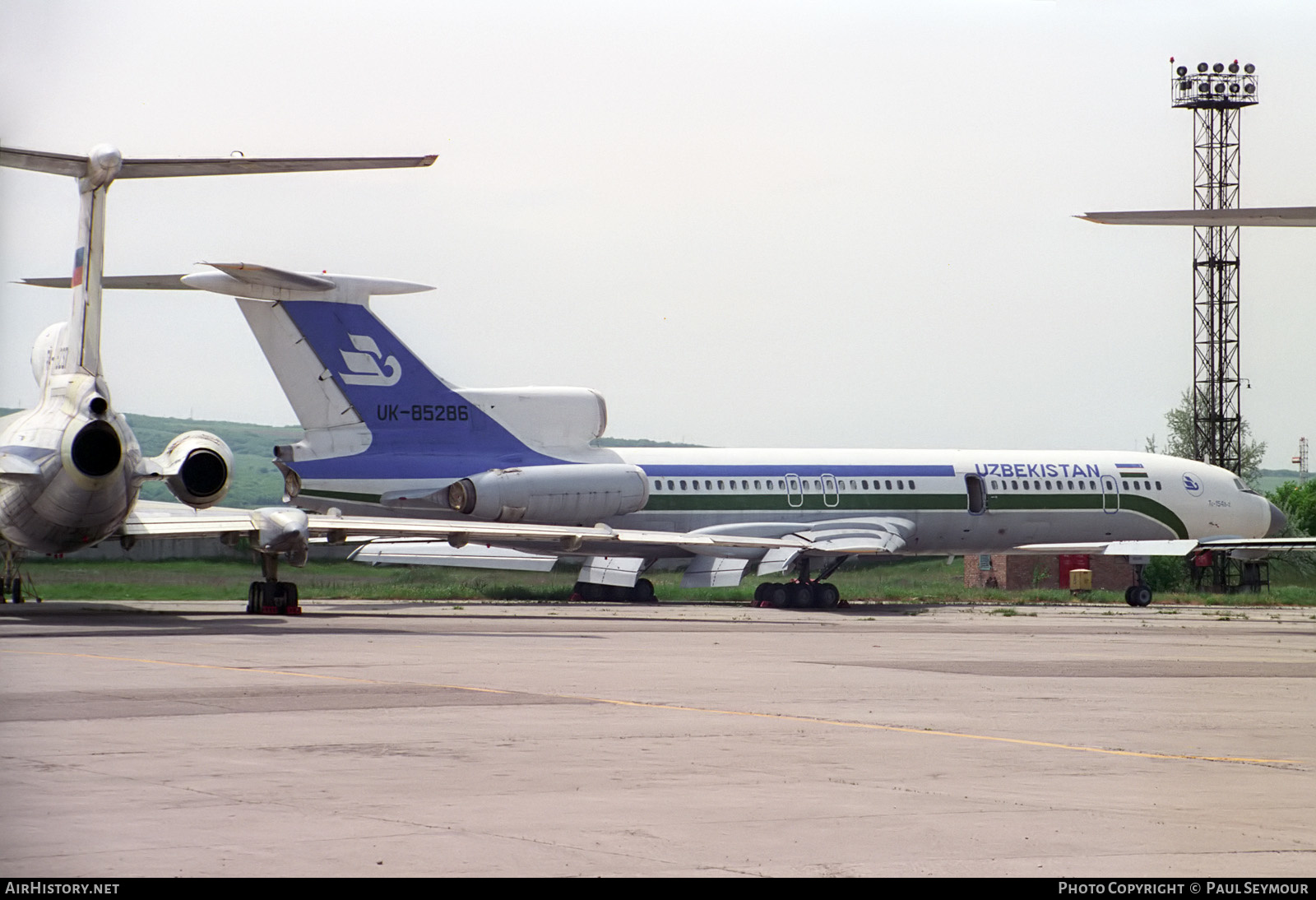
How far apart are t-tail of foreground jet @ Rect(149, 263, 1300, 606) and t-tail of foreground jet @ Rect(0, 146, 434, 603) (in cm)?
582

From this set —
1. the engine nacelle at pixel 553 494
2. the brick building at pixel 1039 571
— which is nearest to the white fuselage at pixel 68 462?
the engine nacelle at pixel 553 494

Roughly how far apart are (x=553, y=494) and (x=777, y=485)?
6.32 m

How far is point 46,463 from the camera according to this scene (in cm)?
2197

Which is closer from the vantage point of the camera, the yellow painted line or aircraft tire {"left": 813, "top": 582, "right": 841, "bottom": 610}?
the yellow painted line

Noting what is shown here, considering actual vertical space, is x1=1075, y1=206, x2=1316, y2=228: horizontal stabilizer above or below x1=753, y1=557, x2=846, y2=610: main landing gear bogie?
above

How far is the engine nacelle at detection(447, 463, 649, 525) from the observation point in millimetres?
34594

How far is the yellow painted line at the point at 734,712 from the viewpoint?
10070 mm

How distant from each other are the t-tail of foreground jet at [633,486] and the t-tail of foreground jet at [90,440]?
582 centimetres

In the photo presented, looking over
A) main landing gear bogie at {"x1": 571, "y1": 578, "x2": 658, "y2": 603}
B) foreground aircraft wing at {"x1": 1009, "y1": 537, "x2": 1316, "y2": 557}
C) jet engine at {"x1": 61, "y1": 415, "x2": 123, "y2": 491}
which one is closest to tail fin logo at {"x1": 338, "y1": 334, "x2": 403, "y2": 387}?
main landing gear bogie at {"x1": 571, "y1": 578, "x2": 658, "y2": 603}

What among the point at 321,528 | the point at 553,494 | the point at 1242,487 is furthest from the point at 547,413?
the point at 1242,487

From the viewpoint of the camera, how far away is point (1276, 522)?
43906 millimetres

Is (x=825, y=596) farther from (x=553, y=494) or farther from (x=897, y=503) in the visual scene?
(x=553, y=494)

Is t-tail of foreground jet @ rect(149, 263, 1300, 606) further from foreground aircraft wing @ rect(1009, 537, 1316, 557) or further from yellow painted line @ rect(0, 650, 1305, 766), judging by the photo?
yellow painted line @ rect(0, 650, 1305, 766)

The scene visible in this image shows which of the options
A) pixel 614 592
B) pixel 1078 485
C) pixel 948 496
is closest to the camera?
Answer: pixel 614 592
